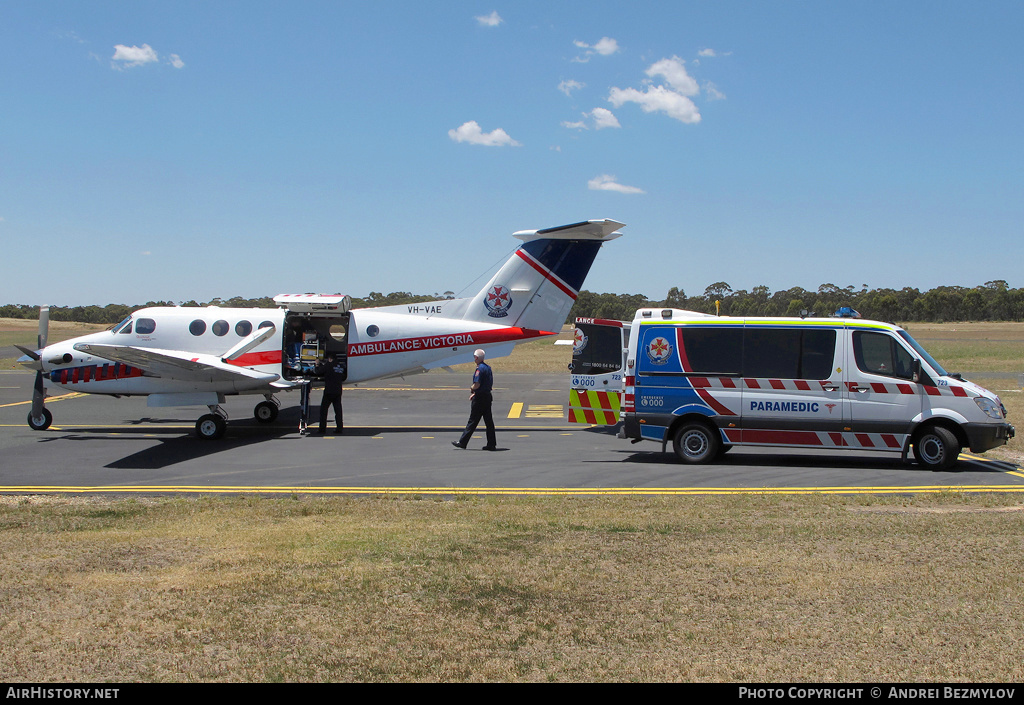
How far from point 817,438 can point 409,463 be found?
6781 mm

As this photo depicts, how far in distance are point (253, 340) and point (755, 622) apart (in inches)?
593

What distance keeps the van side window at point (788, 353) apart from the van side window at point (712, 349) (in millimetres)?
147

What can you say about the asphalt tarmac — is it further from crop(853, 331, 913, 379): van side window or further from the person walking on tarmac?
crop(853, 331, 913, 379): van side window

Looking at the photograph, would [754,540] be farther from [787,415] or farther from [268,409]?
[268,409]

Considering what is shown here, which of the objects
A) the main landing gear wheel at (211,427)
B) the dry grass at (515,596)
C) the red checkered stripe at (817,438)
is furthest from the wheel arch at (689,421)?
the main landing gear wheel at (211,427)

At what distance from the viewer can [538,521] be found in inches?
326

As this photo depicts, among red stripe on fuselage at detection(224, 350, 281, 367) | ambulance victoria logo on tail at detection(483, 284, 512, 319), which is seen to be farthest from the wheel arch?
red stripe on fuselage at detection(224, 350, 281, 367)

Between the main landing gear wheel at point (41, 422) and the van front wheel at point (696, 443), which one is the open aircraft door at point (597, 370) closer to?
the van front wheel at point (696, 443)

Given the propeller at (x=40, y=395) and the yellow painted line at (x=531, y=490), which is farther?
the propeller at (x=40, y=395)

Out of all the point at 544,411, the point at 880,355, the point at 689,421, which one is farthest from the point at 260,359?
the point at 880,355

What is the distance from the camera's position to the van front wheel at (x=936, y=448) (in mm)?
12211

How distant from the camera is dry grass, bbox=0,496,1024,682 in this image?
4434mm
